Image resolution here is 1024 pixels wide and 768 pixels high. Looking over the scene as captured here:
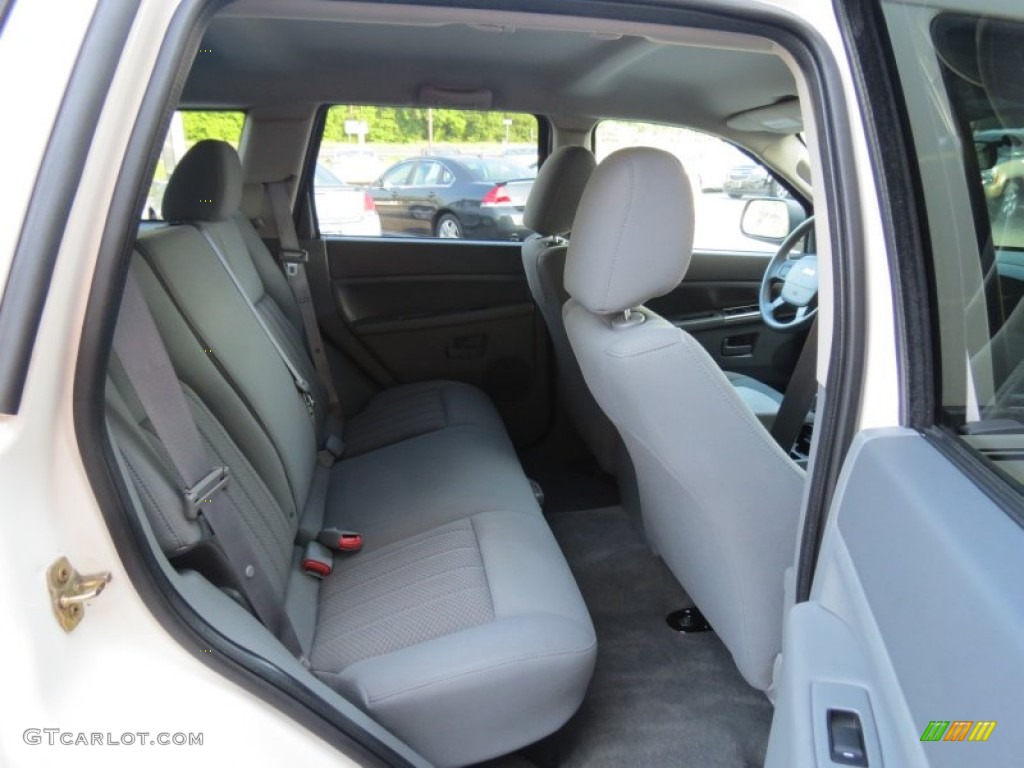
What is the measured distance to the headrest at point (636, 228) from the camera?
4.30ft

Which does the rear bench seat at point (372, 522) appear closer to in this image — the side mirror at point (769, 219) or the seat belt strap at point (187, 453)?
the seat belt strap at point (187, 453)

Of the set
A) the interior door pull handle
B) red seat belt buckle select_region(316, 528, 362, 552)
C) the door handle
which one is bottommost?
red seat belt buckle select_region(316, 528, 362, 552)

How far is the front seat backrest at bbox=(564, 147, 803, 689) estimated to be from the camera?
1295 millimetres

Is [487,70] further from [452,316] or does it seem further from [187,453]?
[187,453]

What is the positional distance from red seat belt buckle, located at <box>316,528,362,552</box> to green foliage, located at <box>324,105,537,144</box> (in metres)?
1.61

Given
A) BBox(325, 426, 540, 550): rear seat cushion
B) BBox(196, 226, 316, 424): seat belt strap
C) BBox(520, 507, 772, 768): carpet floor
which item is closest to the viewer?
BBox(520, 507, 772, 768): carpet floor

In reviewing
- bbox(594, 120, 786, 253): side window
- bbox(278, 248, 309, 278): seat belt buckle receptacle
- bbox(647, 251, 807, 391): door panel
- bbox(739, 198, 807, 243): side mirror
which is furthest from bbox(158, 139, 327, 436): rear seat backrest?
bbox(739, 198, 807, 243): side mirror

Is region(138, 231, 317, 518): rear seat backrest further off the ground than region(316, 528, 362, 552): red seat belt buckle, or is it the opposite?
region(138, 231, 317, 518): rear seat backrest

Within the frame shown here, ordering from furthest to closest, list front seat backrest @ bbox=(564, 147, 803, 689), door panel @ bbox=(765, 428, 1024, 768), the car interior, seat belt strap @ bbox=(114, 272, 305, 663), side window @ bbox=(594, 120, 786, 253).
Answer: side window @ bbox=(594, 120, 786, 253), front seat backrest @ bbox=(564, 147, 803, 689), the car interior, seat belt strap @ bbox=(114, 272, 305, 663), door panel @ bbox=(765, 428, 1024, 768)

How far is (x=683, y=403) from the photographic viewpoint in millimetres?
1291

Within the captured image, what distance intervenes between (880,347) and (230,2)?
0.86 m

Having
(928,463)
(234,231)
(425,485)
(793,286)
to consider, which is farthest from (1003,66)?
(234,231)

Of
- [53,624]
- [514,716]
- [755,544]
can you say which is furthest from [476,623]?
[53,624]

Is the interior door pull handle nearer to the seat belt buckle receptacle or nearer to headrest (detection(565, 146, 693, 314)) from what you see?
headrest (detection(565, 146, 693, 314))
